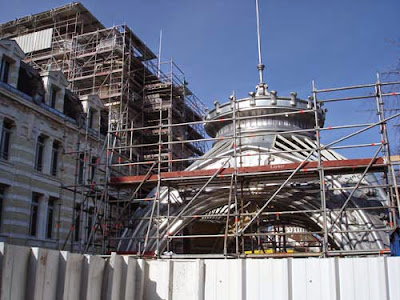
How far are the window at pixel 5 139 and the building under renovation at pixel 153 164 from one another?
0.19 feet

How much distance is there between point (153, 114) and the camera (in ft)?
93.2

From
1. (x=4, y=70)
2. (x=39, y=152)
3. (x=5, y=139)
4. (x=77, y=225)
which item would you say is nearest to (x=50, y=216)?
(x=77, y=225)

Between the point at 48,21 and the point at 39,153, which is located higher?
the point at 48,21

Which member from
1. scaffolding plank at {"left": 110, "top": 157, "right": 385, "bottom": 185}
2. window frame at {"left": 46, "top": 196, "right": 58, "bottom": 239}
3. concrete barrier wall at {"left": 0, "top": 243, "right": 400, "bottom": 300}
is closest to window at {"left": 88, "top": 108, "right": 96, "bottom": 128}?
window frame at {"left": 46, "top": 196, "right": 58, "bottom": 239}

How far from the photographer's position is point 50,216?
20141 millimetres

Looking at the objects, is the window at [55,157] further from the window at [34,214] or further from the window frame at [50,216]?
the window at [34,214]

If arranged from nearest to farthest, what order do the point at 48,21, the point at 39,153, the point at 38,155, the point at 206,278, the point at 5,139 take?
the point at 206,278, the point at 5,139, the point at 38,155, the point at 39,153, the point at 48,21

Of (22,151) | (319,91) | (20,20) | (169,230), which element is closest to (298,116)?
(319,91)

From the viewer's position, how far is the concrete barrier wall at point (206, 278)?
6.59 meters

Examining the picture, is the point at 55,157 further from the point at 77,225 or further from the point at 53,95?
the point at 77,225

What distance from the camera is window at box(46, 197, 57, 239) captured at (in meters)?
19.9

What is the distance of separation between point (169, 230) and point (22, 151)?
742 centimetres

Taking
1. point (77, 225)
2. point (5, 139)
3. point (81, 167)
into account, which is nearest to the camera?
point (5, 139)

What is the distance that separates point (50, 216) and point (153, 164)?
8.39 metres
